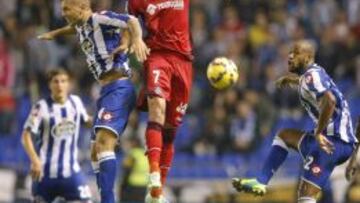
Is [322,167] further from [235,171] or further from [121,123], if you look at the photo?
[235,171]

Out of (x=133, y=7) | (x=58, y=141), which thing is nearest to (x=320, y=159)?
(x=133, y=7)

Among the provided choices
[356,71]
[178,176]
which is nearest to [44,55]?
[178,176]

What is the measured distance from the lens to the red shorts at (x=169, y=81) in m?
13.6

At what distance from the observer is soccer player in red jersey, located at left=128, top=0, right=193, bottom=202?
1365 centimetres

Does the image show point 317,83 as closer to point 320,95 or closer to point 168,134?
point 320,95

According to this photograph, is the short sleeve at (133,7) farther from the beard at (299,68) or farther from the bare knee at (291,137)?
the bare knee at (291,137)

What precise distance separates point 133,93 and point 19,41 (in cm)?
1056

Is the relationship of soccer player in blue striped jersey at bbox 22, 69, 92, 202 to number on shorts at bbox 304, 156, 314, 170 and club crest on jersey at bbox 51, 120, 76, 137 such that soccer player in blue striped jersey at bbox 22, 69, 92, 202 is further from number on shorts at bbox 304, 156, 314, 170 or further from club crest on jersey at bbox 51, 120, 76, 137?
number on shorts at bbox 304, 156, 314, 170

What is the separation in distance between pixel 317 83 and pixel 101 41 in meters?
2.38

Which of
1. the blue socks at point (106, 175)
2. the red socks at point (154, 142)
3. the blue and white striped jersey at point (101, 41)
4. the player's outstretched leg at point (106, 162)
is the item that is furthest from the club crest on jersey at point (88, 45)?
the blue socks at point (106, 175)

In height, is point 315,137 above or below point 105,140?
below

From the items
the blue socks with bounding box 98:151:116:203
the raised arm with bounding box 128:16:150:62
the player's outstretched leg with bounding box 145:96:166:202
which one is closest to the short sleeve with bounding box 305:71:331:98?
the player's outstretched leg with bounding box 145:96:166:202

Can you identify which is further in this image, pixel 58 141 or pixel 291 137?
pixel 58 141

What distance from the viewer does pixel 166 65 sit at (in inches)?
546
